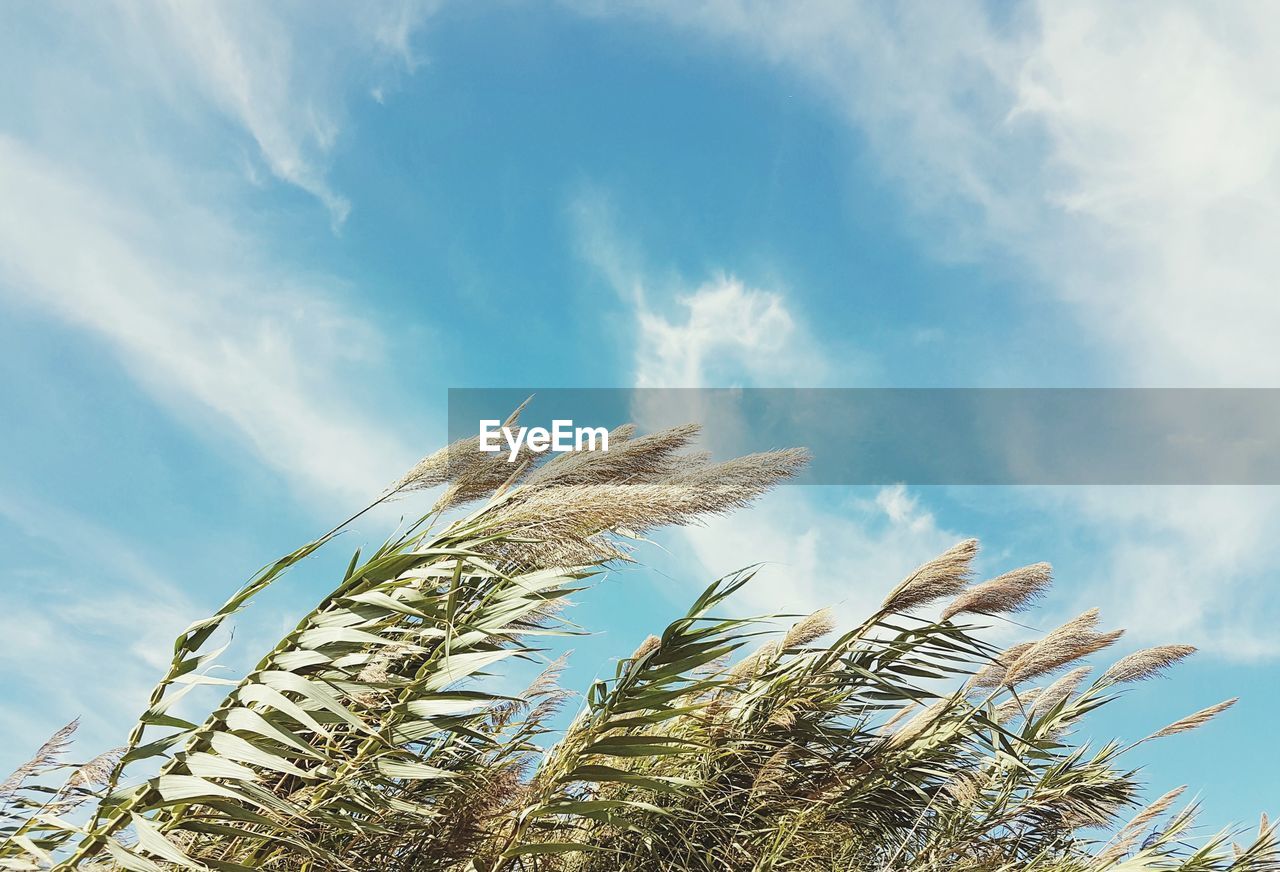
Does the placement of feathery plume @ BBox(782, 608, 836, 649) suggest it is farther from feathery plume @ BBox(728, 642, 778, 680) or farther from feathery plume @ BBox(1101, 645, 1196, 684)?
feathery plume @ BBox(1101, 645, 1196, 684)

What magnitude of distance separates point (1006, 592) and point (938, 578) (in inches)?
15.8

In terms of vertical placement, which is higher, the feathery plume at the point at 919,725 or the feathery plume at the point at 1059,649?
the feathery plume at the point at 1059,649

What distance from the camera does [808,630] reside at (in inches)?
141

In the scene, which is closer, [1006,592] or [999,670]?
[1006,592]

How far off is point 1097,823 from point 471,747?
3039mm

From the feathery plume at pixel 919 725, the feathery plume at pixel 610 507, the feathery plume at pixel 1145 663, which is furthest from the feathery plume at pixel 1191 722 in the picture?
the feathery plume at pixel 610 507

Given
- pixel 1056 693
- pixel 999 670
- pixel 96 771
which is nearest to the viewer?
pixel 96 771

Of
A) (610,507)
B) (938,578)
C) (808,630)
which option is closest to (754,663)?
(808,630)

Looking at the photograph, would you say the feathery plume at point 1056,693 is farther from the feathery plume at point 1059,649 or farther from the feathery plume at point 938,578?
the feathery plume at point 938,578

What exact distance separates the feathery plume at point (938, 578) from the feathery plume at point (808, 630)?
536 mm

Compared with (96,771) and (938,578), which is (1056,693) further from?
(96,771)

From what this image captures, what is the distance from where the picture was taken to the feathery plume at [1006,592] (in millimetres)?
3197

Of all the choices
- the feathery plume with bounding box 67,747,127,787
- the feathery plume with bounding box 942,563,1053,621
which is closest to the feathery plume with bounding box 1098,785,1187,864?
the feathery plume with bounding box 942,563,1053,621

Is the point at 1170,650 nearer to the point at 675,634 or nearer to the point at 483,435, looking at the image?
the point at 675,634
